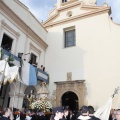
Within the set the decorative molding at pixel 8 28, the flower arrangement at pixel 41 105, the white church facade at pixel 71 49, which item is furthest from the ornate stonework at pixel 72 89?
the flower arrangement at pixel 41 105

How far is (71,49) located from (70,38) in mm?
1505

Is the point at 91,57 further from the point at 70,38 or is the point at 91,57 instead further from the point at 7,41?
the point at 7,41

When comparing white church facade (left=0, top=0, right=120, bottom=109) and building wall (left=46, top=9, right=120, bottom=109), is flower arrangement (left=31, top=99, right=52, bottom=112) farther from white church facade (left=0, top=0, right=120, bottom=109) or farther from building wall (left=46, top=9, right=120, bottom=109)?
building wall (left=46, top=9, right=120, bottom=109)

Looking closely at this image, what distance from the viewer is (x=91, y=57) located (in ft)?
44.5

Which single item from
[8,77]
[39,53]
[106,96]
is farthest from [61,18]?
[8,77]

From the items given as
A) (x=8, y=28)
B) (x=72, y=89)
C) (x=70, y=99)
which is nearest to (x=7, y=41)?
(x=8, y=28)

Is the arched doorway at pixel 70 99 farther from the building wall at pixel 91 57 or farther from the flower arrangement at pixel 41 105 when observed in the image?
the flower arrangement at pixel 41 105

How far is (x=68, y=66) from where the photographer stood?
14.1 m

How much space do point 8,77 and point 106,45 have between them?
8.25m

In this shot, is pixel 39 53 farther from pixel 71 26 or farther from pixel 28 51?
pixel 71 26

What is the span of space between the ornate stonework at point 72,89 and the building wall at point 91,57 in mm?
333

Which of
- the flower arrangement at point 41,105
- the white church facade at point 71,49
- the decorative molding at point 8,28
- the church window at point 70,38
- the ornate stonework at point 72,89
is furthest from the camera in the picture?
the church window at point 70,38

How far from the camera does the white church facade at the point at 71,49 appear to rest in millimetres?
12094

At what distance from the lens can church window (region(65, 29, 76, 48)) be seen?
15406 mm
